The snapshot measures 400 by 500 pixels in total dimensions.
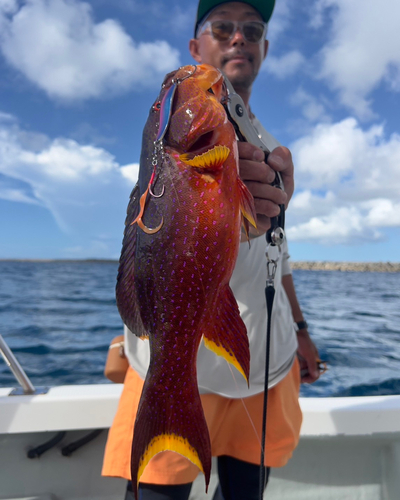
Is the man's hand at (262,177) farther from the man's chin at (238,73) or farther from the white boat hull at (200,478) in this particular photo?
the white boat hull at (200,478)

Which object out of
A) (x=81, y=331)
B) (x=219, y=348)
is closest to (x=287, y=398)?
(x=219, y=348)

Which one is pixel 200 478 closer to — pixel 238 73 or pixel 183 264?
pixel 183 264

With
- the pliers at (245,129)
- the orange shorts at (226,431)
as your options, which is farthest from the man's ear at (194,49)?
the orange shorts at (226,431)

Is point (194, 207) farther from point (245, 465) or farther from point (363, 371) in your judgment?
point (363, 371)

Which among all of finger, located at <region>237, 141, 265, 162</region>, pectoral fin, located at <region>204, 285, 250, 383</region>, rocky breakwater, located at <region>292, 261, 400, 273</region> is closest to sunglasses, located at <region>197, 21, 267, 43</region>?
finger, located at <region>237, 141, 265, 162</region>

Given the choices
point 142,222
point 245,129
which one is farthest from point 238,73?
point 142,222

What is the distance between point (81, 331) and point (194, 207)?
25.8ft

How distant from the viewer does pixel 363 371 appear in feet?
17.3

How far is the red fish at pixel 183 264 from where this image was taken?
3.05 feet

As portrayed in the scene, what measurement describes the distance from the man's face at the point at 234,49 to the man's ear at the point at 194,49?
68 millimetres

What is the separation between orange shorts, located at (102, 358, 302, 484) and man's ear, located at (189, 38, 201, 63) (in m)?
1.79

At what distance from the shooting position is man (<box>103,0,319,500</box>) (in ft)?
5.55

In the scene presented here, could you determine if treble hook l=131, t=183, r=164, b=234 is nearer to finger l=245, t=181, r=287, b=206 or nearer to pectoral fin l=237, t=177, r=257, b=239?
pectoral fin l=237, t=177, r=257, b=239

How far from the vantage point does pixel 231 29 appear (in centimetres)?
186
